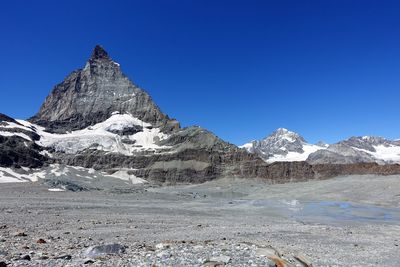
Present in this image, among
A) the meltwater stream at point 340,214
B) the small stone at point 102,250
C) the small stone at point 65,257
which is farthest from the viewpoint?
the meltwater stream at point 340,214

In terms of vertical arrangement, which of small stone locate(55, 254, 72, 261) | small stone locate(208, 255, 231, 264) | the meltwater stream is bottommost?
the meltwater stream

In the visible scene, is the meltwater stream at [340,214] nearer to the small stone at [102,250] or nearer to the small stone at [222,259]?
the small stone at [102,250]

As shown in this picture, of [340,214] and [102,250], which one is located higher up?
[102,250]

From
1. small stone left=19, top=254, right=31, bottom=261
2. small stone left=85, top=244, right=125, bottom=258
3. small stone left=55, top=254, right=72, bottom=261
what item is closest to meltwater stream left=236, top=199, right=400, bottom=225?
small stone left=85, top=244, right=125, bottom=258

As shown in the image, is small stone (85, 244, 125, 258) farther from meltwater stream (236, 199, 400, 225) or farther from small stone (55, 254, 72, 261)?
meltwater stream (236, 199, 400, 225)

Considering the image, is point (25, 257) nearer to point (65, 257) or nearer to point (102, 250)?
point (65, 257)

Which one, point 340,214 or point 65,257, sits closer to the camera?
point 65,257

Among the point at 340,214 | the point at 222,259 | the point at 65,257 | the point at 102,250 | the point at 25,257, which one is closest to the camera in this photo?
the point at 222,259

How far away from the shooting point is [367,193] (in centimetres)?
9288

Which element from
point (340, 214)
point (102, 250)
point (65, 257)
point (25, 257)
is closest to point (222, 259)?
point (102, 250)

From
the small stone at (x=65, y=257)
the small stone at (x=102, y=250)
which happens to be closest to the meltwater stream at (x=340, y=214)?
the small stone at (x=102, y=250)

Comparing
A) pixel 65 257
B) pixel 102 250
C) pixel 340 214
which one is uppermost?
pixel 102 250

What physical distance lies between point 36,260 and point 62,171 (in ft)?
568

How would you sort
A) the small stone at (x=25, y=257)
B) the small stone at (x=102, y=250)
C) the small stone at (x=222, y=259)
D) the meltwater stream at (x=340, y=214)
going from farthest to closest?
1. the meltwater stream at (x=340, y=214)
2. the small stone at (x=102, y=250)
3. the small stone at (x=25, y=257)
4. the small stone at (x=222, y=259)
